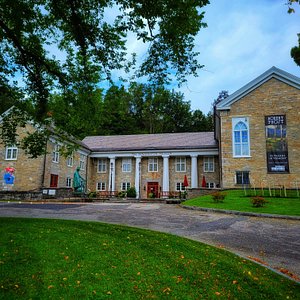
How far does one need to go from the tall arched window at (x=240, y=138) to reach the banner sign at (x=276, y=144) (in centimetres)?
183

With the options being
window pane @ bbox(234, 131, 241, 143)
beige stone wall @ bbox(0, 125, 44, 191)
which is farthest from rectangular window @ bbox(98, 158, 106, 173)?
window pane @ bbox(234, 131, 241, 143)

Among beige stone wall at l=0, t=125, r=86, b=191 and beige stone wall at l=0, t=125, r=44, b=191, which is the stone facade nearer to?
beige stone wall at l=0, t=125, r=86, b=191

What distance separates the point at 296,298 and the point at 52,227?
653 centimetres

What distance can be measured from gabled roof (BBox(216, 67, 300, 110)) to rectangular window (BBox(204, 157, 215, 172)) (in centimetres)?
740

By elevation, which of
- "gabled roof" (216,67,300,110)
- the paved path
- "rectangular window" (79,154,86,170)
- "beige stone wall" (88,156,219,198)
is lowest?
the paved path

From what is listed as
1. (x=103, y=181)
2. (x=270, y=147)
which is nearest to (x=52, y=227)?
(x=270, y=147)

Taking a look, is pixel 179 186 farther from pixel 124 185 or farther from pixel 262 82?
pixel 262 82

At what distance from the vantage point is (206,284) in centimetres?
440

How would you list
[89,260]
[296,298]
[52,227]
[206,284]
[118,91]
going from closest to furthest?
[296,298] < [206,284] < [89,260] < [52,227] < [118,91]

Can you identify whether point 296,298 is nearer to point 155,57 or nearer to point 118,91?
point 155,57

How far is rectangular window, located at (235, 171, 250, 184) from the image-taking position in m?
24.8

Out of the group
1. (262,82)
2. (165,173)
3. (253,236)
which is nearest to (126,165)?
(165,173)

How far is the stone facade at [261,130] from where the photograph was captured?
2419cm

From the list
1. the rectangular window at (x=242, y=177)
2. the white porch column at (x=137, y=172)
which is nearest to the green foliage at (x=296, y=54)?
the rectangular window at (x=242, y=177)
